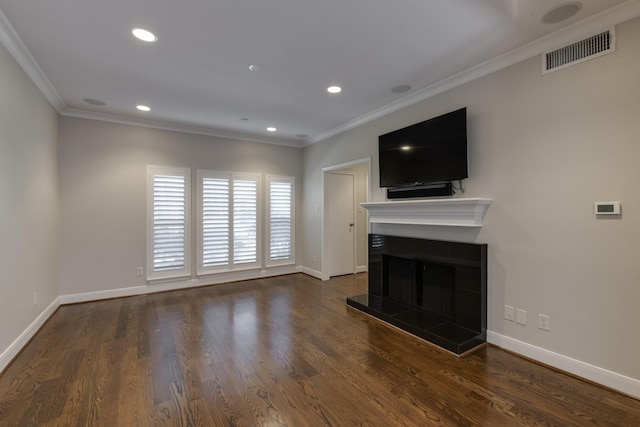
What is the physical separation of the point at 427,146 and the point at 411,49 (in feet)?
3.55

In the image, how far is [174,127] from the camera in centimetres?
481

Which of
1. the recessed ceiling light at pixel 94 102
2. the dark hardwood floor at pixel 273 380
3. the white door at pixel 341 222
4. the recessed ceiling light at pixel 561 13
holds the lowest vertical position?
the dark hardwood floor at pixel 273 380

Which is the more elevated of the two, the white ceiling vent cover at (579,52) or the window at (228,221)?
the white ceiling vent cover at (579,52)

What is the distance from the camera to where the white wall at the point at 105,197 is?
410 cm

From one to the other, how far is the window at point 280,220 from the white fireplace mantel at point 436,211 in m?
2.34

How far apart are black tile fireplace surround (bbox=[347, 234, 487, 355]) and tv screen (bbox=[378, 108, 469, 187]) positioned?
2.47 ft

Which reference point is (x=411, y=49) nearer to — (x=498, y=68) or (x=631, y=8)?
(x=498, y=68)

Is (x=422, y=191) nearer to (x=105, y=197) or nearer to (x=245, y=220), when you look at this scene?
(x=245, y=220)

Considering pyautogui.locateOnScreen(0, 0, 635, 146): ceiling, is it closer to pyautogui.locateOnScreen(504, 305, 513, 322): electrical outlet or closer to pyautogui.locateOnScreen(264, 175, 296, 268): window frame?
pyautogui.locateOnScreen(264, 175, 296, 268): window frame

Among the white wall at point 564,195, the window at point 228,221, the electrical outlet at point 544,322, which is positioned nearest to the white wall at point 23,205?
the window at point 228,221

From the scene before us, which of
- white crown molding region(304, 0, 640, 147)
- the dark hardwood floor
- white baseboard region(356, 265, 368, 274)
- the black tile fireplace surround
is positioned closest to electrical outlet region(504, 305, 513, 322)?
the black tile fireplace surround

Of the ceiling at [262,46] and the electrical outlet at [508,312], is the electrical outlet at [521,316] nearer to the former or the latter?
the electrical outlet at [508,312]

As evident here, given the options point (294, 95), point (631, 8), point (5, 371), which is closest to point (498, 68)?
point (631, 8)

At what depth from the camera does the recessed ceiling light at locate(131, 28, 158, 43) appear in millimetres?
2328
